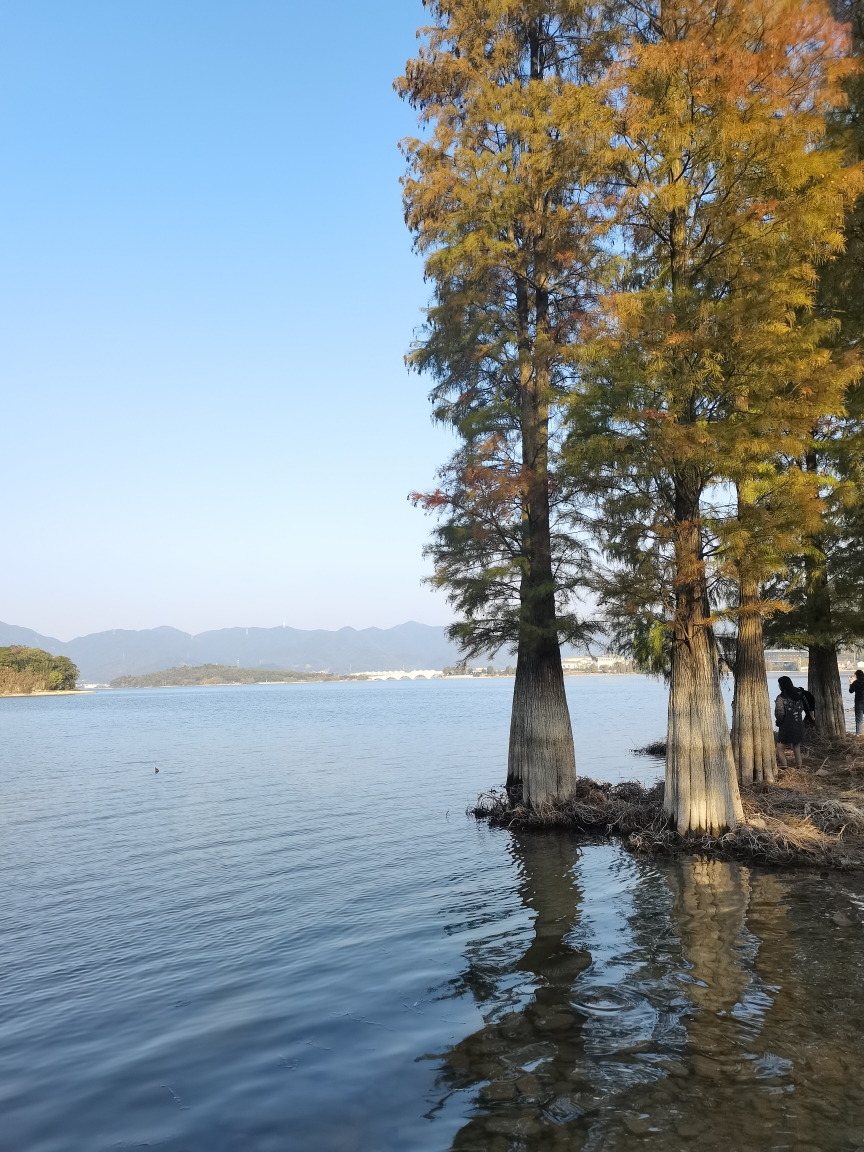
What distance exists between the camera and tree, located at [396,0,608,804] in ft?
59.5

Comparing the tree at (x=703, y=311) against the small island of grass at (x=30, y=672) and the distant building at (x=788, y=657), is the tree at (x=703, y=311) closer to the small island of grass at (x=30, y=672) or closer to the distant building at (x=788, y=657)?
the distant building at (x=788, y=657)

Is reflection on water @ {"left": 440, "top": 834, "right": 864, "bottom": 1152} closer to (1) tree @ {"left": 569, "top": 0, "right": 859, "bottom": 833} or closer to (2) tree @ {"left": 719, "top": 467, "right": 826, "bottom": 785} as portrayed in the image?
(1) tree @ {"left": 569, "top": 0, "right": 859, "bottom": 833}

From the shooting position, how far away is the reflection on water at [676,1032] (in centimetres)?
609

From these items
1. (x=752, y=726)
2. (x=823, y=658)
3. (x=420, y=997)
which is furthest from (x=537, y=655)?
(x=420, y=997)

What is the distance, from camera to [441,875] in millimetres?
A: 15203

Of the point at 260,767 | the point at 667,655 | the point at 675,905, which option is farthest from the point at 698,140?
the point at 260,767

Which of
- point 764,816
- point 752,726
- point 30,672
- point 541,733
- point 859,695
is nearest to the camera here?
point 764,816

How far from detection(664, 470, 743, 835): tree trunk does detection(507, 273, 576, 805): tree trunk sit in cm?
369

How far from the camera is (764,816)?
15.1m

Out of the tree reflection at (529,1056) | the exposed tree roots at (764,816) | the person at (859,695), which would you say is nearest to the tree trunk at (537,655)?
the exposed tree roots at (764,816)

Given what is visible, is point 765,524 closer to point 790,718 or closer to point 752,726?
point 752,726

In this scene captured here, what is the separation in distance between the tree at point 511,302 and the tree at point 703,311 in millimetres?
2741

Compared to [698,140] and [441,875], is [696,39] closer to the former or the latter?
[698,140]

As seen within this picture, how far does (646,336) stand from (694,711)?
7.07 metres
